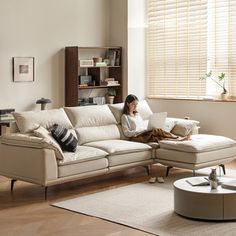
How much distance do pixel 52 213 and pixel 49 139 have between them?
91cm

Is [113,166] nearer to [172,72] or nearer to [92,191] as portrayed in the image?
[92,191]

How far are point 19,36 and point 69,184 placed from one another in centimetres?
247

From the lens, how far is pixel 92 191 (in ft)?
19.0

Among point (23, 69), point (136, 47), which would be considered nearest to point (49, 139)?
point (23, 69)

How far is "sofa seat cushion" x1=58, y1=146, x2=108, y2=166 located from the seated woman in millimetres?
888

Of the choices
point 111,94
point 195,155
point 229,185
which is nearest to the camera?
point 229,185

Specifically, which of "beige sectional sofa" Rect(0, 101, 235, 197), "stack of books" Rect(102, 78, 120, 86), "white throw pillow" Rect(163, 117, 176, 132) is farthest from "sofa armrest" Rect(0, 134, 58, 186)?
"stack of books" Rect(102, 78, 120, 86)

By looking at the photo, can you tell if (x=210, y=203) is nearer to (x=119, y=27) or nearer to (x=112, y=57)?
(x=112, y=57)

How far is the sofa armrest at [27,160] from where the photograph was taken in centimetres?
535

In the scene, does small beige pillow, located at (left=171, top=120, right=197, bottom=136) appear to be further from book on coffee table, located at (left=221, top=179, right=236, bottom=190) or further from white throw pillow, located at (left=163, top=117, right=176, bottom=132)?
book on coffee table, located at (left=221, top=179, right=236, bottom=190)

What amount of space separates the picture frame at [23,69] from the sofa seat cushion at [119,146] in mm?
1792

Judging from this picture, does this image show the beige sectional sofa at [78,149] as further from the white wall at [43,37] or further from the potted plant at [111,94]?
the potted plant at [111,94]

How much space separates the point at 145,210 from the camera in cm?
494

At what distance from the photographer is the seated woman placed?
6633mm
